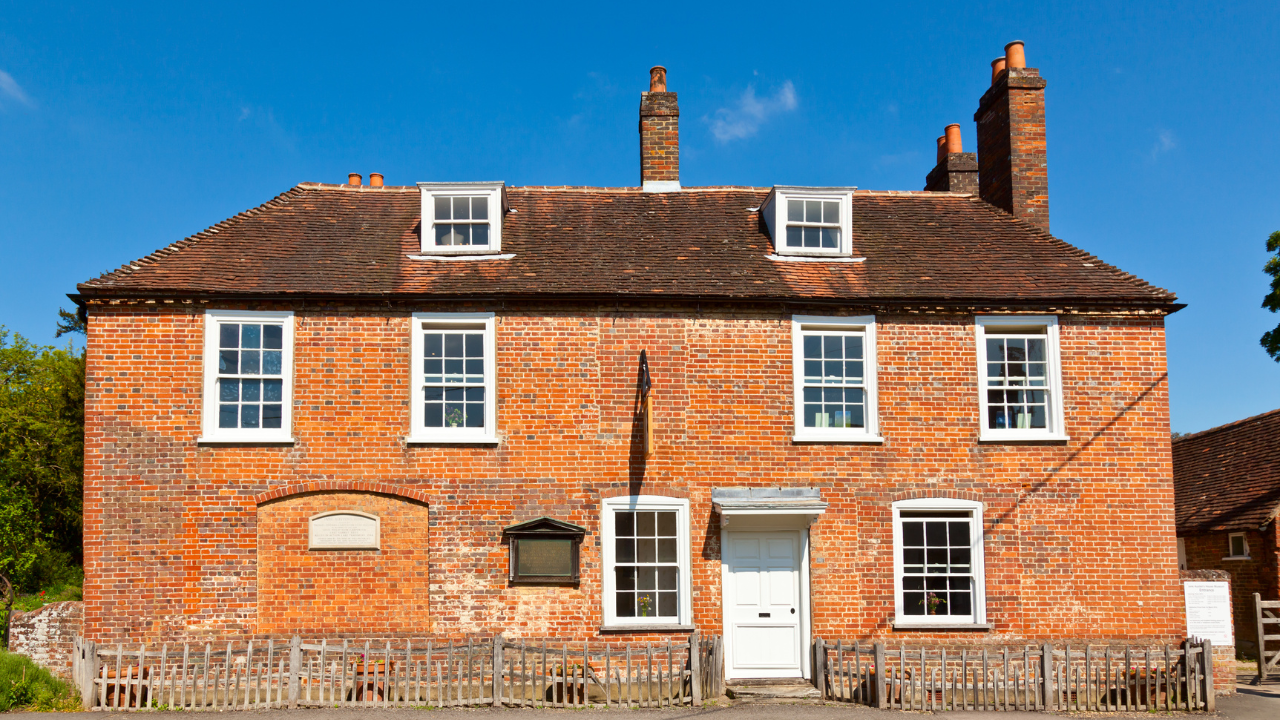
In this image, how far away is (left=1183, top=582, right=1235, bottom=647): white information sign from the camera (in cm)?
1416

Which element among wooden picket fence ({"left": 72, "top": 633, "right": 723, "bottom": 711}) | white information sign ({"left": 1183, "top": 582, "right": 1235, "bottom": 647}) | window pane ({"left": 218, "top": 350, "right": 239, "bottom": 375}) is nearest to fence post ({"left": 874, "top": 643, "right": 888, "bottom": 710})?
wooden picket fence ({"left": 72, "top": 633, "right": 723, "bottom": 711})

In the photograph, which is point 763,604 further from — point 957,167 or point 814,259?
point 957,167

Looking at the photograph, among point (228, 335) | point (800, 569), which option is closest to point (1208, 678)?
point (800, 569)

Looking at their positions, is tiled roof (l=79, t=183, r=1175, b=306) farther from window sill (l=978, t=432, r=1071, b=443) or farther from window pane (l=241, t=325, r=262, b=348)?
window sill (l=978, t=432, r=1071, b=443)

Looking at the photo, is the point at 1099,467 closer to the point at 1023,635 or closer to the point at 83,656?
the point at 1023,635

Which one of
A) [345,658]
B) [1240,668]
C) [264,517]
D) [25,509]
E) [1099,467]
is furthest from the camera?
[25,509]

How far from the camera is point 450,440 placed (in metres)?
13.5

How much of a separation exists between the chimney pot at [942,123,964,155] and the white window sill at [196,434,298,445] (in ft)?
45.7

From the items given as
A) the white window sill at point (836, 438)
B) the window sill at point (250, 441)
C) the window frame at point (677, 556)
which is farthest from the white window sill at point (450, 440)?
the white window sill at point (836, 438)

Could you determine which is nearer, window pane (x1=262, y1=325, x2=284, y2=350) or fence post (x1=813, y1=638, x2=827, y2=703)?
fence post (x1=813, y1=638, x2=827, y2=703)

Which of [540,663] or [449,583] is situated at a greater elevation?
[449,583]

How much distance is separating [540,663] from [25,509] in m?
19.0

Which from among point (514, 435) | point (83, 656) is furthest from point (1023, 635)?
point (83, 656)

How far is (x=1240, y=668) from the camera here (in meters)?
17.2
